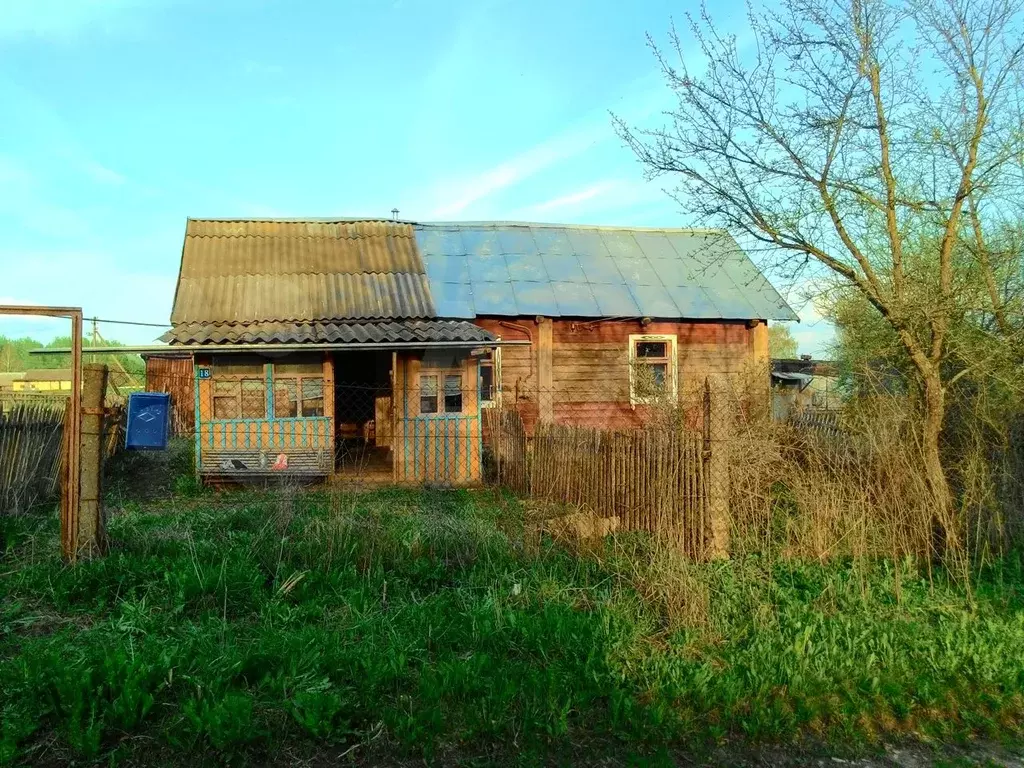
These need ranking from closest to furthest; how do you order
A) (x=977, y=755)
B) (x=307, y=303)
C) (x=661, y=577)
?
(x=977, y=755) < (x=661, y=577) < (x=307, y=303)

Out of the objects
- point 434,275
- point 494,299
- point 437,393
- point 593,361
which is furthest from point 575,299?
point 437,393

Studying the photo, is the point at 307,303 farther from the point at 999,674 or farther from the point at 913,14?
the point at 999,674

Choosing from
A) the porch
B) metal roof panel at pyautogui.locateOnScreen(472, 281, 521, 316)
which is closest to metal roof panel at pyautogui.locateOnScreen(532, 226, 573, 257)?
metal roof panel at pyautogui.locateOnScreen(472, 281, 521, 316)

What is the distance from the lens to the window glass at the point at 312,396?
12.1 meters

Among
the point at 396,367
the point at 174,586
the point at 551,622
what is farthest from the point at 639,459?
the point at 396,367

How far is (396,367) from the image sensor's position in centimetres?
1219

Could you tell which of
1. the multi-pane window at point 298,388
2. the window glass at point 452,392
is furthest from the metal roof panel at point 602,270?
the multi-pane window at point 298,388

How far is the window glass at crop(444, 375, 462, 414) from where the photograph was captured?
40.8 feet

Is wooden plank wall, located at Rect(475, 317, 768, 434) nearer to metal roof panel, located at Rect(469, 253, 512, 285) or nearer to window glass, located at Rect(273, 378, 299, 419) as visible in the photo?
metal roof panel, located at Rect(469, 253, 512, 285)

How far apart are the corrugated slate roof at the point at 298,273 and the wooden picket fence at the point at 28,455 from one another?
3619 millimetres

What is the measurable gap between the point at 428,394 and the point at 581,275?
5281mm

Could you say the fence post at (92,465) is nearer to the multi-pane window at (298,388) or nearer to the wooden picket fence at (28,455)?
the wooden picket fence at (28,455)

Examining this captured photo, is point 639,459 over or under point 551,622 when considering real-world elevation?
over

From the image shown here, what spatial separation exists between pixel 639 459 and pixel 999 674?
10.5 feet
